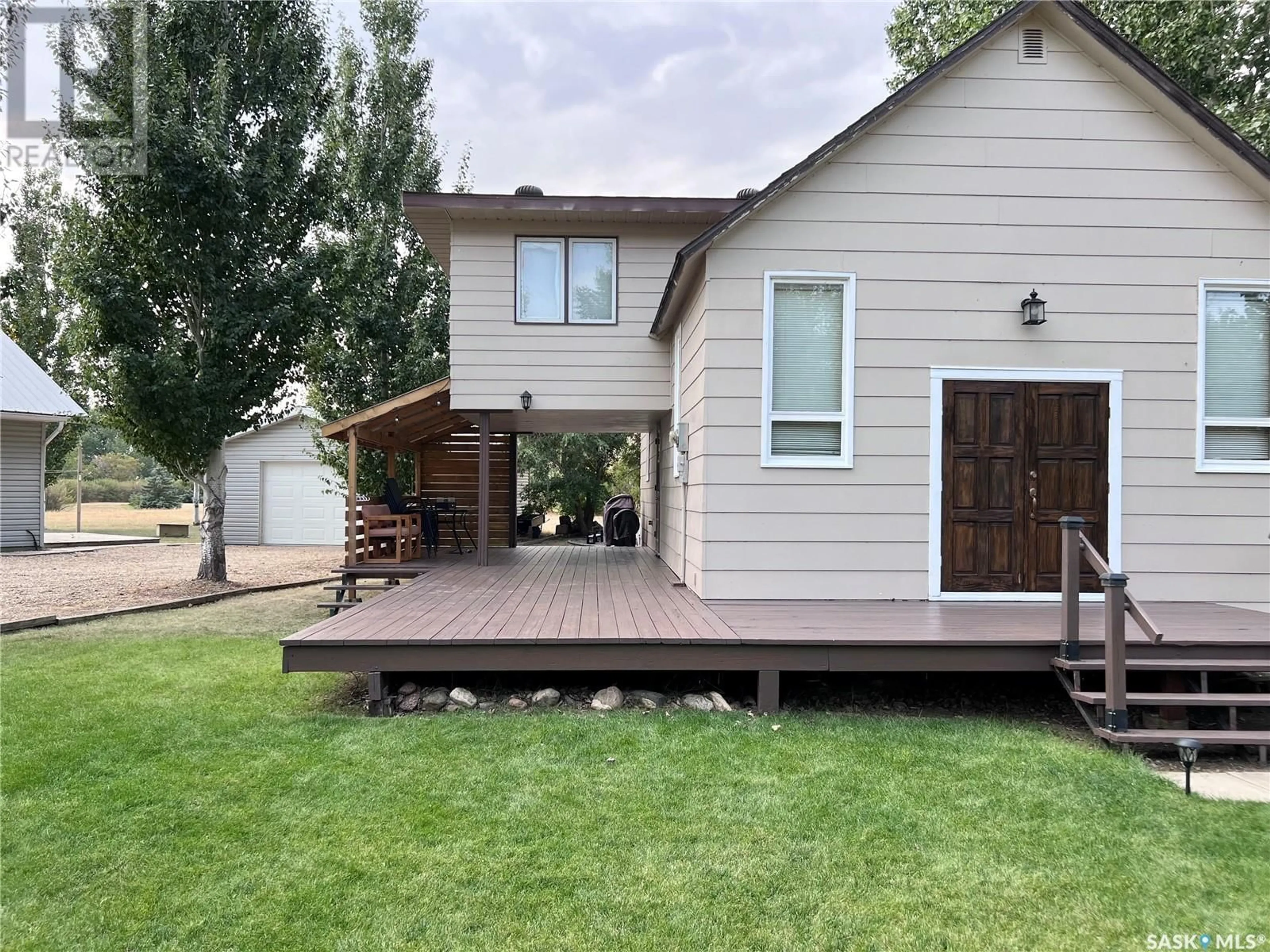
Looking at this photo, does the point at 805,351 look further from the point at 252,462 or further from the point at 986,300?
the point at 252,462

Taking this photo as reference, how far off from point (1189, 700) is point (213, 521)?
1124cm

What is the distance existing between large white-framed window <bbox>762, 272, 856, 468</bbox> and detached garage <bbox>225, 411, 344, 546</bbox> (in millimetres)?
14673

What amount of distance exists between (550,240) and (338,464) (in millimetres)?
6617

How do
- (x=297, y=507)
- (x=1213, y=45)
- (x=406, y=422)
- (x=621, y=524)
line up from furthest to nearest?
(x=297, y=507) → (x=621, y=524) → (x=406, y=422) → (x=1213, y=45)

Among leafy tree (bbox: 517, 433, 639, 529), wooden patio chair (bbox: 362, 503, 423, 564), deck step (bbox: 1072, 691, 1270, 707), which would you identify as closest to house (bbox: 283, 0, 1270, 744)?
deck step (bbox: 1072, 691, 1270, 707)

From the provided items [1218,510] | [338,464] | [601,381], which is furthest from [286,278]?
[1218,510]

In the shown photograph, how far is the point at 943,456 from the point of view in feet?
18.1

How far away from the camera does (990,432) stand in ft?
18.2

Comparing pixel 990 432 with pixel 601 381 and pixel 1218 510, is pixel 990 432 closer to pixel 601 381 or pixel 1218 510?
pixel 1218 510

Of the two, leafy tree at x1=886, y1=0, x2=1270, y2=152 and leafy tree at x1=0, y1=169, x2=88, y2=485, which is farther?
leafy tree at x1=0, y1=169, x2=88, y2=485

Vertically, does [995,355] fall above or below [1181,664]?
above

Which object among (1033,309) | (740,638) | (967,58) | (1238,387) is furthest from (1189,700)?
(967,58)

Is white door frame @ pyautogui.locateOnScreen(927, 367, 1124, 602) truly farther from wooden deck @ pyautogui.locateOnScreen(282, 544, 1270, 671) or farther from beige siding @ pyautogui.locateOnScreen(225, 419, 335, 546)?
beige siding @ pyautogui.locateOnScreen(225, 419, 335, 546)

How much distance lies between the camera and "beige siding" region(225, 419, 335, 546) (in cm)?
1747
